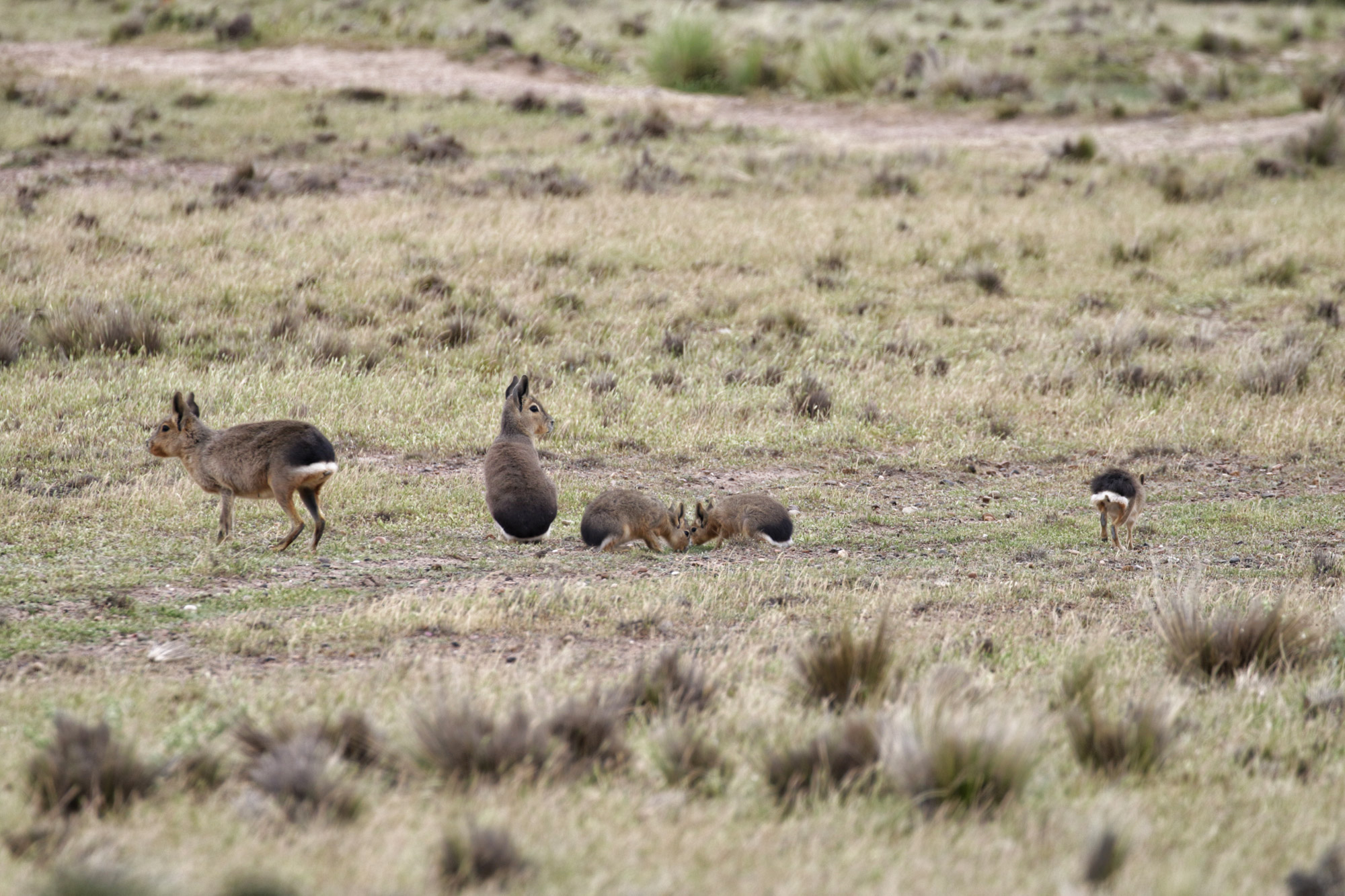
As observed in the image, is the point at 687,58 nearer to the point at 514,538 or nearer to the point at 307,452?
the point at 514,538

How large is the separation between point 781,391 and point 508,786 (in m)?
10.1

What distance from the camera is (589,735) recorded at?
5355mm

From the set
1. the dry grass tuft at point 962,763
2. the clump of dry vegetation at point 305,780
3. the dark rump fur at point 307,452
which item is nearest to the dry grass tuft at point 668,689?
the dry grass tuft at point 962,763

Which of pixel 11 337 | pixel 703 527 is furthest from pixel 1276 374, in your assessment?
pixel 11 337

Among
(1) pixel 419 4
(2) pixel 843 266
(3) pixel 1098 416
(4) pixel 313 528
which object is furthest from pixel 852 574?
(1) pixel 419 4

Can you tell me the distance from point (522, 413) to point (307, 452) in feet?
7.49

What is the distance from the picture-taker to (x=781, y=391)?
14758 millimetres

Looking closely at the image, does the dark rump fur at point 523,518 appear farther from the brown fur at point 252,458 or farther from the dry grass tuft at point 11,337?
the dry grass tuft at point 11,337

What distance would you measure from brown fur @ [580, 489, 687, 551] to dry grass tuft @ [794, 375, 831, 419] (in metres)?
4.19

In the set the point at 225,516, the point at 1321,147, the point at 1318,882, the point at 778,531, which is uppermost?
the point at 1321,147

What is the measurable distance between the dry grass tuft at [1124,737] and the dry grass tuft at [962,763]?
20.0 inches

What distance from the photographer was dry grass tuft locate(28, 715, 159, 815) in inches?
187

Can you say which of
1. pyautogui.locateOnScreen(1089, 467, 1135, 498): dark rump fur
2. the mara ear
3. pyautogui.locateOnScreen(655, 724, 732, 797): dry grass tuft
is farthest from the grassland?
the mara ear

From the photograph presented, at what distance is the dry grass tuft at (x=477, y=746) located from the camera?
16.7ft
